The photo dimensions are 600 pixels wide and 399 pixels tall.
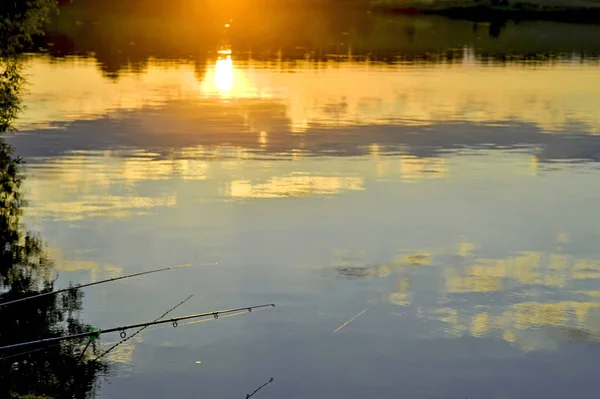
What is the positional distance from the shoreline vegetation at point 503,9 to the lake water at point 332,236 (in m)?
96.7

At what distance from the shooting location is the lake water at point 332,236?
17125 millimetres

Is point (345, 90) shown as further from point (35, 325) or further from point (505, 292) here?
point (35, 325)

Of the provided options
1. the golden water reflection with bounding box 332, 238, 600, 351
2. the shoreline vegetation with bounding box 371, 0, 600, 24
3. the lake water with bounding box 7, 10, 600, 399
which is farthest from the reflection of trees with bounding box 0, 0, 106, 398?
the shoreline vegetation with bounding box 371, 0, 600, 24

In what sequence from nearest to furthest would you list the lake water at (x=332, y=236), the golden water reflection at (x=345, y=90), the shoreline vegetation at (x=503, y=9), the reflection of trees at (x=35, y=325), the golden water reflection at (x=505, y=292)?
the reflection of trees at (x=35, y=325) < the lake water at (x=332, y=236) < the golden water reflection at (x=505, y=292) < the golden water reflection at (x=345, y=90) < the shoreline vegetation at (x=503, y=9)

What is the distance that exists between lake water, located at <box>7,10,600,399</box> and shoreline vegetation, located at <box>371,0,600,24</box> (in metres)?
96.7

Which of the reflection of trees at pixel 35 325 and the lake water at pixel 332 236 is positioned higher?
the reflection of trees at pixel 35 325

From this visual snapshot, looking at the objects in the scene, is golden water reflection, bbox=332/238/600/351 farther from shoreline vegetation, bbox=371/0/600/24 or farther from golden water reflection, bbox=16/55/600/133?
shoreline vegetation, bbox=371/0/600/24

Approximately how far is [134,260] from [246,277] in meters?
2.75

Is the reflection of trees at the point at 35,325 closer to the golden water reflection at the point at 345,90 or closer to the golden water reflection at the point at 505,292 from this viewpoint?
the golden water reflection at the point at 505,292

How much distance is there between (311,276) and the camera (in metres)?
22.3

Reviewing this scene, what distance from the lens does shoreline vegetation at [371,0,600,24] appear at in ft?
495

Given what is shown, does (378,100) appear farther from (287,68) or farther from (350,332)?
(350,332)

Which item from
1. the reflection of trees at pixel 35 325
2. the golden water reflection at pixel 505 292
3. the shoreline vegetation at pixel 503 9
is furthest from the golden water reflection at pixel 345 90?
the shoreline vegetation at pixel 503 9

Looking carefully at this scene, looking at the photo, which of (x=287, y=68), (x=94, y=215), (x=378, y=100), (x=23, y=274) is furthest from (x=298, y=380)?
(x=287, y=68)
